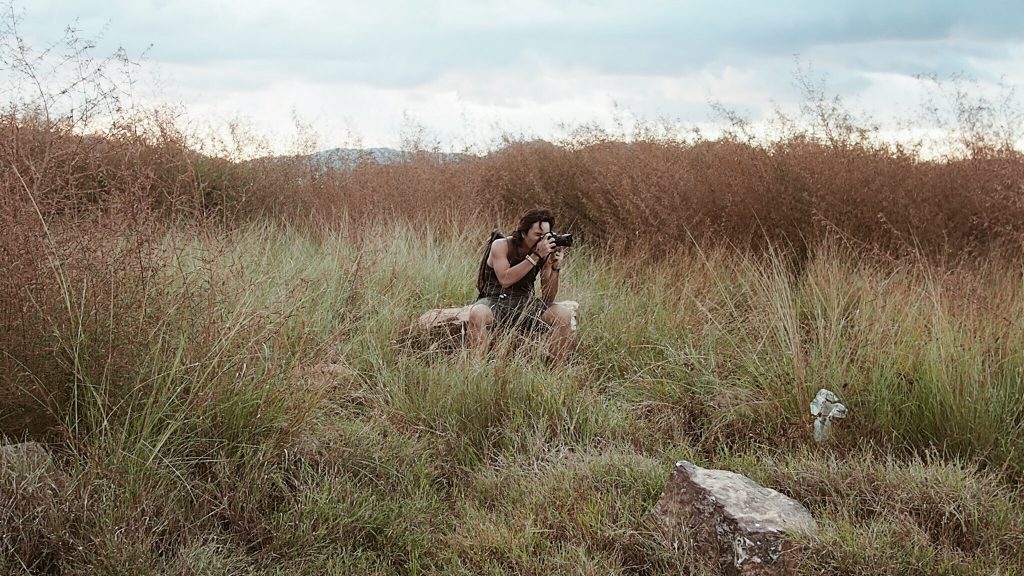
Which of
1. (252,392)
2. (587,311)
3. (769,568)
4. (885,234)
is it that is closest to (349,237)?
(587,311)

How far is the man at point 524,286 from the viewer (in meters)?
4.65

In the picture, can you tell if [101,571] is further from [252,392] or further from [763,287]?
[763,287]

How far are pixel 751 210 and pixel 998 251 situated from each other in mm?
1606

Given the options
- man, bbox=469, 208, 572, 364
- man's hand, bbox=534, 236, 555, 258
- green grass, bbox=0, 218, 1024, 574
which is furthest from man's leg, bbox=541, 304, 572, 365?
man's hand, bbox=534, 236, 555, 258

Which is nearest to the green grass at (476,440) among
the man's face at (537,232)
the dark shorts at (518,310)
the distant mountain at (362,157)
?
the dark shorts at (518,310)

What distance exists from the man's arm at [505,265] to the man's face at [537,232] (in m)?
0.14

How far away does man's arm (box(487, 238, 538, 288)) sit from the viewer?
15.4ft

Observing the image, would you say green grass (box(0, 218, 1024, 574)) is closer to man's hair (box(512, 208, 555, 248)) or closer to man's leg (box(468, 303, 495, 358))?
man's leg (box(468, 303, 495, 358))

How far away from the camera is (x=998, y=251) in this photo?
216 inches

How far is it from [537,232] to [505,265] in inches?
10.5

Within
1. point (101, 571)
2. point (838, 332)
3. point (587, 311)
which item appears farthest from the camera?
point (587, 311)

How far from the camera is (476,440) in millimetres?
3557

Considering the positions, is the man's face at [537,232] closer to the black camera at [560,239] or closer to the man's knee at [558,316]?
the black camera at [560,239]

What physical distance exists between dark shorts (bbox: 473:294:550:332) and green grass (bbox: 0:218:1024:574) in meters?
0.52
